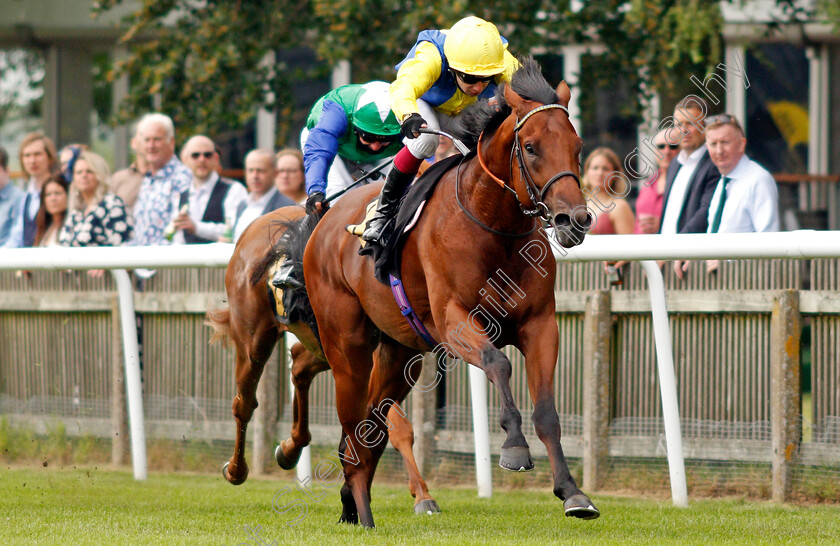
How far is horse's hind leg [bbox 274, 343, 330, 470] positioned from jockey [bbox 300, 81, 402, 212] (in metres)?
1.00

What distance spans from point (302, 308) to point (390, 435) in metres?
0.83

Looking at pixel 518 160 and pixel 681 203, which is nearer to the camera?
pixel 518 160

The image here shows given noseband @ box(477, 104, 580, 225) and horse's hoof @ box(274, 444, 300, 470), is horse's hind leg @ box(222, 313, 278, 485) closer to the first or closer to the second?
horse's hoof @ box(274, 444, 300, 470)

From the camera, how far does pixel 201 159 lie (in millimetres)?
8398

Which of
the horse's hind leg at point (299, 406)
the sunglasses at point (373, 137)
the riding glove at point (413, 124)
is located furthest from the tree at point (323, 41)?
the riding glove at point (413, 124)

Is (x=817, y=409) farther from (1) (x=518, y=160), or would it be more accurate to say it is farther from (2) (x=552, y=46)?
(2) (x=552, y=46)

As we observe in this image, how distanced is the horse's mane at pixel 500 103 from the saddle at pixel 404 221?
139 mm

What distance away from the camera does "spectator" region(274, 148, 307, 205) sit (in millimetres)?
8094

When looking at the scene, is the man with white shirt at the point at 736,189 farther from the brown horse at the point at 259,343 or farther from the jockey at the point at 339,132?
the brown horse at the point at 259,343

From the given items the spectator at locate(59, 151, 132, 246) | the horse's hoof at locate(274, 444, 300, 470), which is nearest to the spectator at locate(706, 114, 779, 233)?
the horse's hoof at locate(274, 444, 300, 470)

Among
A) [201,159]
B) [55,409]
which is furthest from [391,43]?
[55,409]

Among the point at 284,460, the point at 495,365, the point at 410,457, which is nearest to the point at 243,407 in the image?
the point at 284,460

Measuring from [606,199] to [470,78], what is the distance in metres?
2.50

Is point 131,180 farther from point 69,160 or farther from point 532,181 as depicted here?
point 532,181
